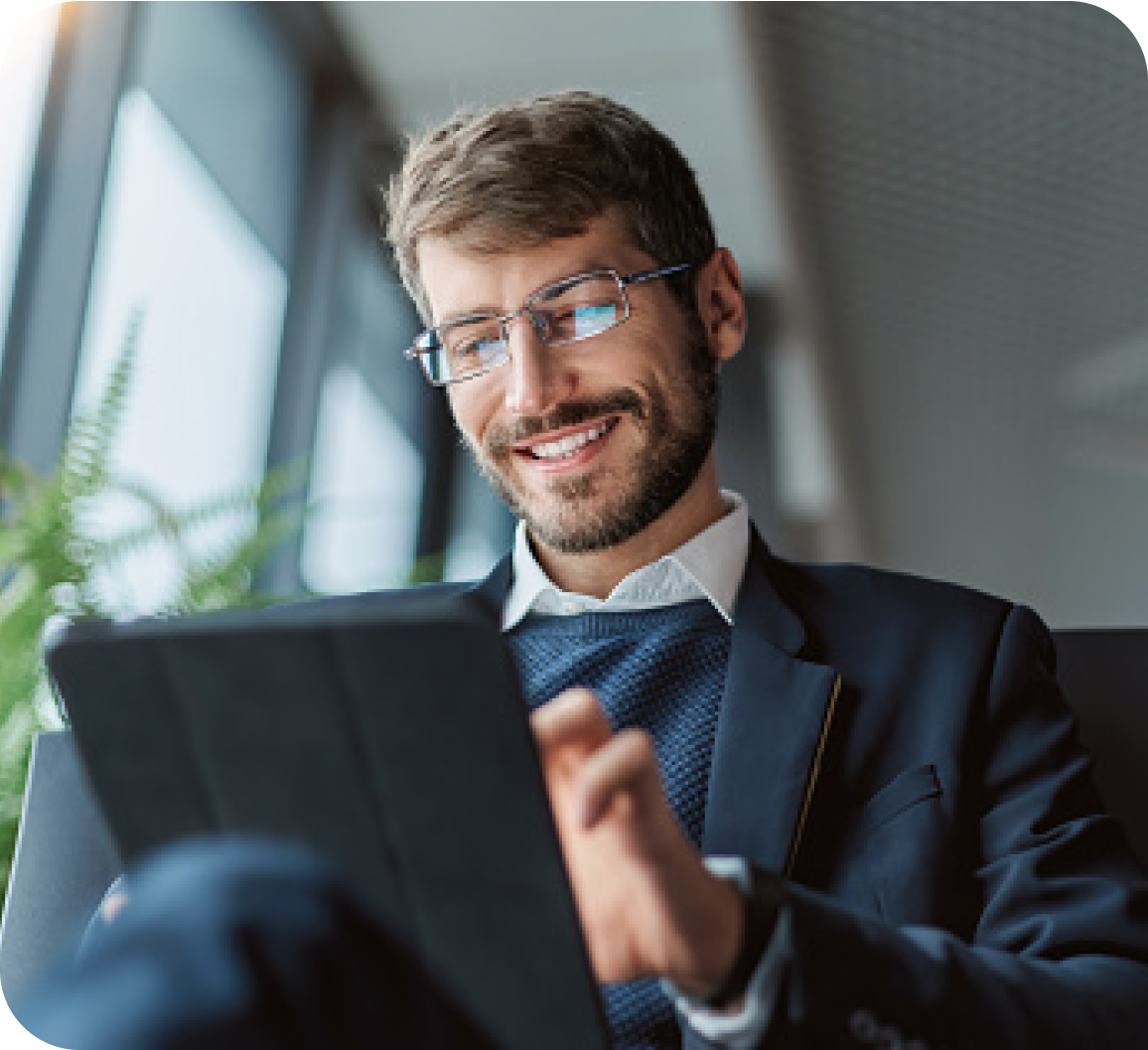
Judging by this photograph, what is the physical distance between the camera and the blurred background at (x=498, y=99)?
8.66 ft

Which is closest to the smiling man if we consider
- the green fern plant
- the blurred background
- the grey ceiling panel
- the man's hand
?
the man's hand

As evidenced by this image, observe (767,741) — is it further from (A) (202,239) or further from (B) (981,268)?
(B) (981,268)

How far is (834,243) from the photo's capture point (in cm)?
477

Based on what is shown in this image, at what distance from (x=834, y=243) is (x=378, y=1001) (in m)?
4.53

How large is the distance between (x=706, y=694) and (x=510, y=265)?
1.29 ft

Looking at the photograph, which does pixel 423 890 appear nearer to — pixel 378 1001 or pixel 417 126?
pixel 378 1001

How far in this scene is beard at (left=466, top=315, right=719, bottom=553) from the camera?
1.27m

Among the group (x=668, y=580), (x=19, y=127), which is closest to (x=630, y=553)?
(x=668, y=580)

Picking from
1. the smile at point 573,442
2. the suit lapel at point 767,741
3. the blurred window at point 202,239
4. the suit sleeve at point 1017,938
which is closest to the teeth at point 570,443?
the smile at point 573,442

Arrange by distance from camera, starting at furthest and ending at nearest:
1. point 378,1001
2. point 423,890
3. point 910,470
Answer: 1. point 910,470
2. point 423,890
3. point 378,1001

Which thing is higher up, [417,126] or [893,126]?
[417,126]

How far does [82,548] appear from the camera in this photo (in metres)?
1.86

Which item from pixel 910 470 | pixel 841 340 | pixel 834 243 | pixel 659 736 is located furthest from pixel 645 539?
pixel 910 470

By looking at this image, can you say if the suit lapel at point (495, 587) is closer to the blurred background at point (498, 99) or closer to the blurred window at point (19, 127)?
the blurred background at point (498, 99)
